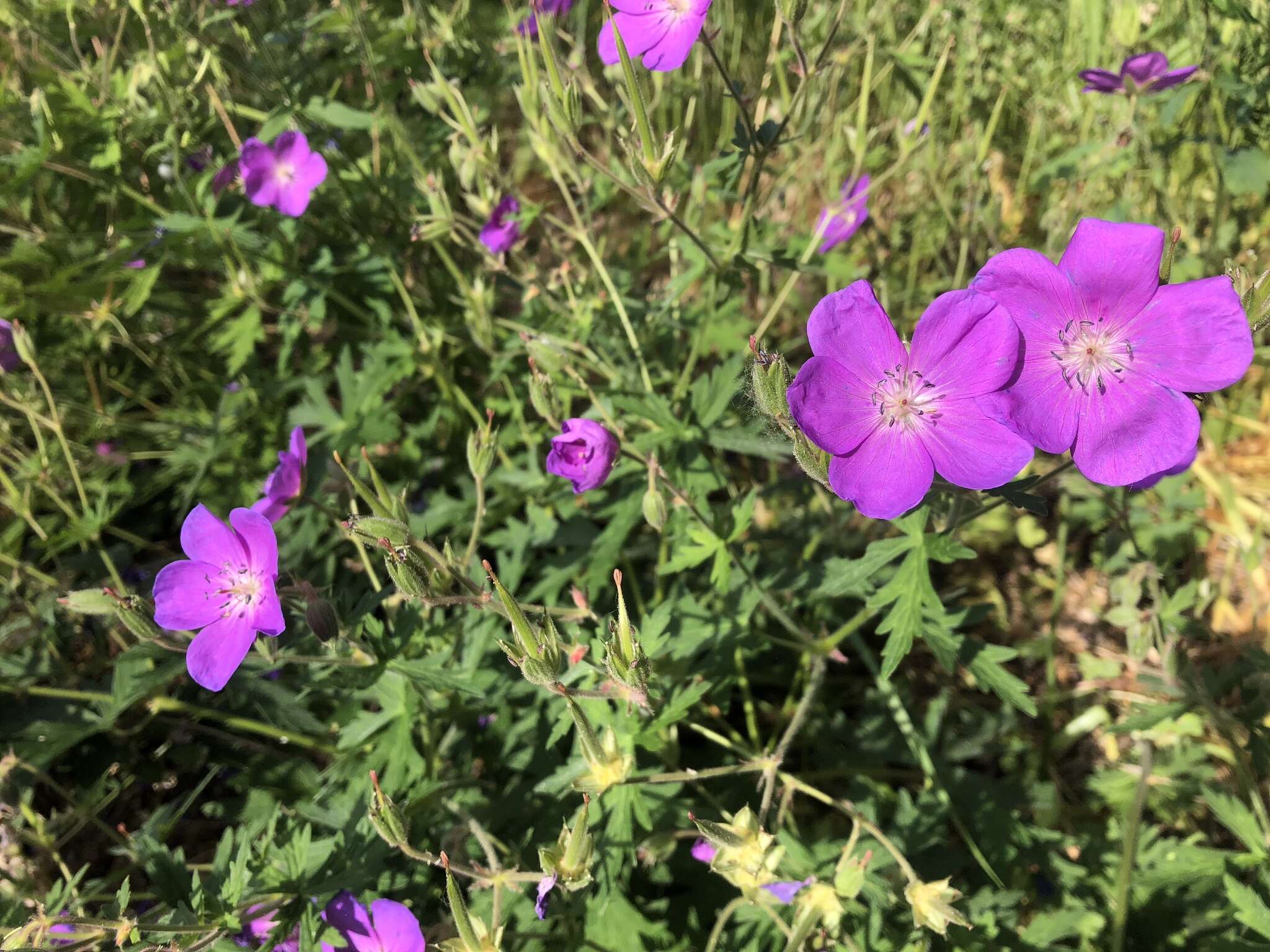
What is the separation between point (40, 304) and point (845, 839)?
3.07 m

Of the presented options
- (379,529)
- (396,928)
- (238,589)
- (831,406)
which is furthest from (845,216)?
(396,928)

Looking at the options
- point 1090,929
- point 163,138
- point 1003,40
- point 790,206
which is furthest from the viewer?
point 790,206

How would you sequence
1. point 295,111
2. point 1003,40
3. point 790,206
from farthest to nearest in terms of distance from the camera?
point 790,206
point 1003,40
point 295,111

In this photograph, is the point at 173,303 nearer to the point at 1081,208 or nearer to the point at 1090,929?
the point at 1081,208

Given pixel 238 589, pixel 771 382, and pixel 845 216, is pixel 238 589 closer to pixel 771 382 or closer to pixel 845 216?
pixel 771 382

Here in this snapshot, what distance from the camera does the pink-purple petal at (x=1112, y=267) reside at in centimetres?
119

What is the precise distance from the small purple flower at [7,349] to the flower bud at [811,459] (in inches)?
96.2

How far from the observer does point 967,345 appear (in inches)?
50.4

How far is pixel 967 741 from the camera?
2393 millimetres

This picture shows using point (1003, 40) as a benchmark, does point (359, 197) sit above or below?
below

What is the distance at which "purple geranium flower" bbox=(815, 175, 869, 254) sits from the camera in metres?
2.37

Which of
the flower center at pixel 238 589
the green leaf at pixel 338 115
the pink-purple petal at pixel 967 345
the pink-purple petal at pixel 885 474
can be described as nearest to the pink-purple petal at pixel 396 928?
the flower center at pixel 238 589

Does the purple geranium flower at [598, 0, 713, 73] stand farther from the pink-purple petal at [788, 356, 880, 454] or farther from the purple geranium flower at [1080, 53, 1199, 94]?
the purple geranium flower at [1080, 53, 1199, 94]

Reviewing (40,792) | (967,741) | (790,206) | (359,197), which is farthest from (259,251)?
(967,741)
